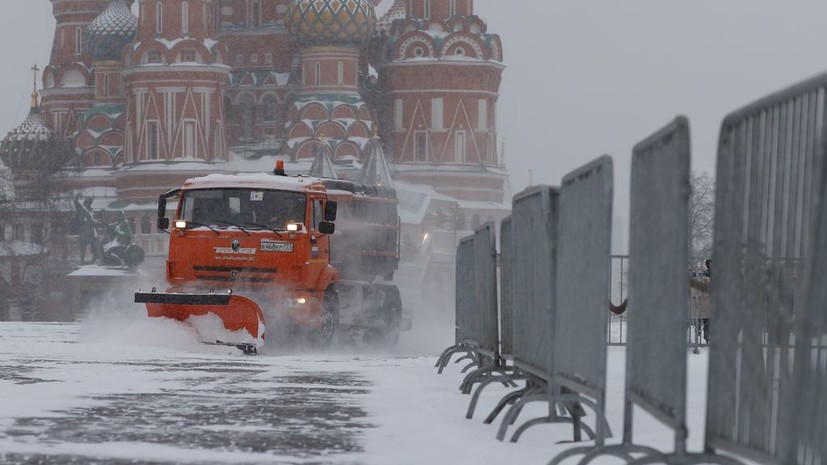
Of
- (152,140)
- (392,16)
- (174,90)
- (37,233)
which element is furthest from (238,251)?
(392,16)

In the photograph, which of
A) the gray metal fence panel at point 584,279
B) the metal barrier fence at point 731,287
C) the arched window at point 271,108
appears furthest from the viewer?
the arched window at point 271,108

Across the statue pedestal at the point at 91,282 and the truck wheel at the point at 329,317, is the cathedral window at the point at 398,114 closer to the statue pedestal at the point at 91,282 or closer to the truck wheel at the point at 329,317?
the statue pedestal at the point at 91,282

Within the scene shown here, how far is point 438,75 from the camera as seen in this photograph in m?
→ 96.4

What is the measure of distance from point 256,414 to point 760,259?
4.89 metres

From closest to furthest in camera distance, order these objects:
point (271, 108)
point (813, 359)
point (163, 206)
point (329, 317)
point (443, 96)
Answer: point (813, 359) → point (163, 206) → point (329, 317) → point (443, 96) → point (271, 108)

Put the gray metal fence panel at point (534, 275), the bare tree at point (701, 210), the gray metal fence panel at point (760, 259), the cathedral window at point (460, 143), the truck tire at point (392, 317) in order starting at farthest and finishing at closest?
the cathedral window at point (460, 143)
the bare tree at point (701, 210)
the truck tire at point (392, 317)
the gray metal fence panel at point (534, 275)
the gray metal fence panel at point (760, 259)

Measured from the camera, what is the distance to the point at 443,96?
317 feet

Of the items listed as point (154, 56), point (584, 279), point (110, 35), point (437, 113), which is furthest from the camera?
point (110, 35)

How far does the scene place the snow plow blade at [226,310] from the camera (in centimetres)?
1945

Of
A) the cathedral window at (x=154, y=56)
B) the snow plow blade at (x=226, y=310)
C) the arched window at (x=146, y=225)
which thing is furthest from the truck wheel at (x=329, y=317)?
the arched window at (x=146, y=225)

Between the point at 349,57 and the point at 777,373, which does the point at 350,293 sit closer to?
the point at 777,373

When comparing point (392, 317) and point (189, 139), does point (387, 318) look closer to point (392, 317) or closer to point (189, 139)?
point (392, 317)

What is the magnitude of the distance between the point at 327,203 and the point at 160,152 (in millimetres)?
71867

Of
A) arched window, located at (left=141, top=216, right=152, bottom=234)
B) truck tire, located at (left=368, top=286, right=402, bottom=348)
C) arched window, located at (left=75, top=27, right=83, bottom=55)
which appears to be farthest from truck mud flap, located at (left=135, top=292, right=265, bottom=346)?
arched window, located at (left=75, top=27, right=83, bottom=55)
